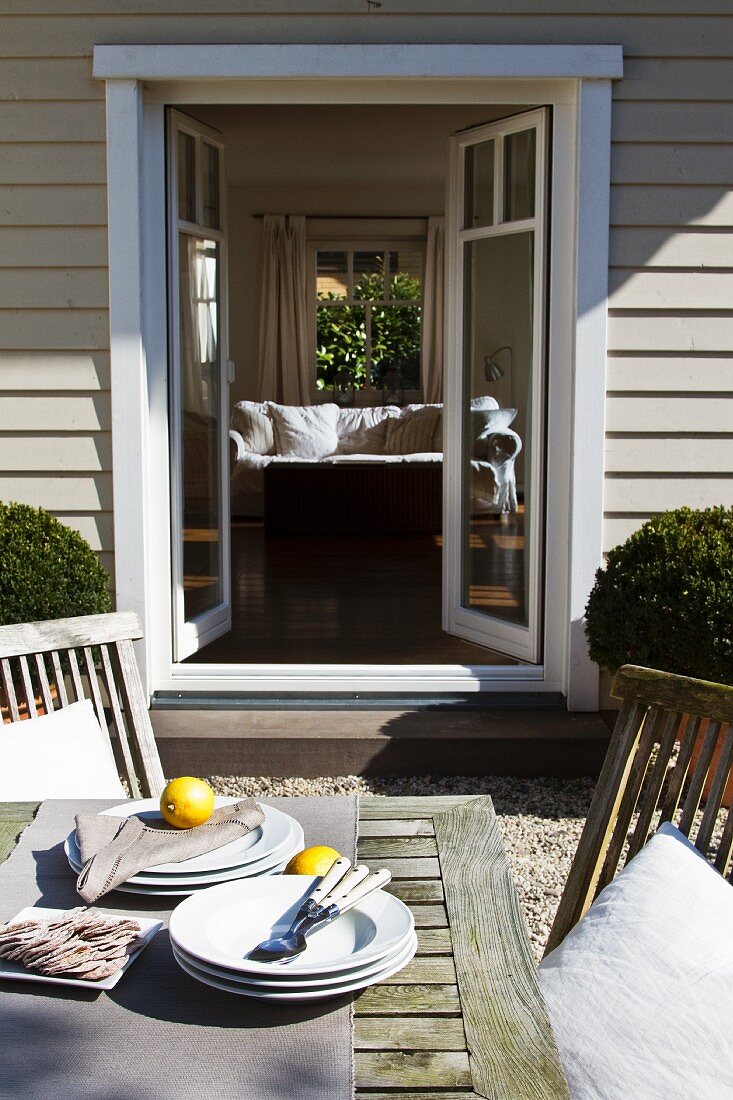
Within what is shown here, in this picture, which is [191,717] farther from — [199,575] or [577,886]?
[577,886]

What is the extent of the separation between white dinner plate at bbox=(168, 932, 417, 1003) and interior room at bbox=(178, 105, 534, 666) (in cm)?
337

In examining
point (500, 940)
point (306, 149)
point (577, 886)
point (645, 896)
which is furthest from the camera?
point (306, 149)

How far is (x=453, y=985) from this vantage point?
133 cm

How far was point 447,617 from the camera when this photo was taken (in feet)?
16.9

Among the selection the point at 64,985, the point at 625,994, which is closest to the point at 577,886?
the point at 625,994

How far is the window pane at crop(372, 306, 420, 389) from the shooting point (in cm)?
1180

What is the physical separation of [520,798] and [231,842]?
7.89 ft

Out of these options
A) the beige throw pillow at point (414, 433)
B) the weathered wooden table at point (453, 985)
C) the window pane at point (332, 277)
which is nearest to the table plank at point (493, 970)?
the weathered wooden table at point (453, 985)

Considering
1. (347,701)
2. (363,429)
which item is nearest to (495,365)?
(347,701)

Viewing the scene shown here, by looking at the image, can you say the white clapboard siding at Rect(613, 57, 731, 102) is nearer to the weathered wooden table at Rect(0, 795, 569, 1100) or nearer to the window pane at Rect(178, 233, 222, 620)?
the window pane at Rect(178, 233, 222, 620)

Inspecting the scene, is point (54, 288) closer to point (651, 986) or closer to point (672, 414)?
point (672, 414)

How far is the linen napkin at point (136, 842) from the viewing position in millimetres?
1451

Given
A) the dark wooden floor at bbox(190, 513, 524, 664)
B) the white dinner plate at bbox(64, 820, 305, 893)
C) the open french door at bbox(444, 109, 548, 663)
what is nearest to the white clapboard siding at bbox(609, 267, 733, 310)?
the open french door at bbox(444, 109, 548, 663)

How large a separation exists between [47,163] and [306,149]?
493cm
